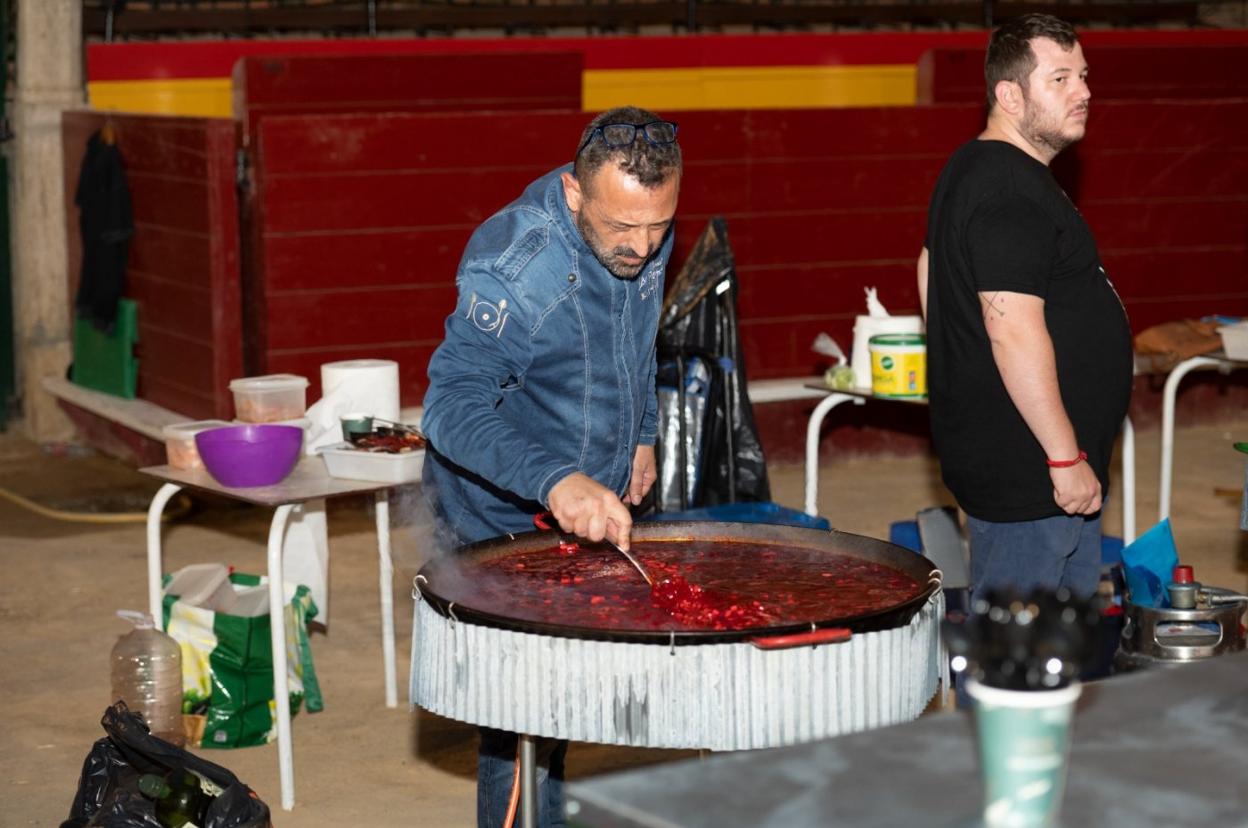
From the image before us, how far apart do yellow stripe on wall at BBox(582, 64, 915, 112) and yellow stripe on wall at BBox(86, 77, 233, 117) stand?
85.2 inches

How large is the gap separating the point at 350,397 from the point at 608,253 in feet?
6.89

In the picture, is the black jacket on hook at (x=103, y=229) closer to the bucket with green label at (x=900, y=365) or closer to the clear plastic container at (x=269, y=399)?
the clear plastic container at (x=269, y=399)

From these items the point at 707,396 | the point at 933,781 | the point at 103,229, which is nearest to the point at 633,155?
the point at 933,781

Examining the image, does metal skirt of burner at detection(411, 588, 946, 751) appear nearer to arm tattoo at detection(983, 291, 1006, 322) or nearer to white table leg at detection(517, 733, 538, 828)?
white table leg at detection(517, 733, 538, 828)

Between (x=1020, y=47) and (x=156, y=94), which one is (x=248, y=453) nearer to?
(x=1020, y=47)

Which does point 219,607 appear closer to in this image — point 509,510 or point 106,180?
point 509,510

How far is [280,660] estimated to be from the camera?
4438 mm

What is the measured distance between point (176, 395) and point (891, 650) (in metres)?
5.88

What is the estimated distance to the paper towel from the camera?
5.09 meters

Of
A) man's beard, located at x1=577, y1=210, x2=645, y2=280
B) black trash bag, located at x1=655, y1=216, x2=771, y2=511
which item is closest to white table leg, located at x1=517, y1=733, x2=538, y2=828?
man's beard, located at x1=577, y1=210, x2=645, y2=280

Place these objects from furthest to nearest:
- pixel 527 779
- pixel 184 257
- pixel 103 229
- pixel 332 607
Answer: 1. pixel 103 229
2. pixel 184 257
3. pixel 332 607
4. pixel 527 779

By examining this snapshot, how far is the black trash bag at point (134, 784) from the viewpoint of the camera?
365cm

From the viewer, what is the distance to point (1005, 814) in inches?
66.5

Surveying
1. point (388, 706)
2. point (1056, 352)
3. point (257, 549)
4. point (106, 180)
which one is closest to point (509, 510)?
point (1056, 352)
